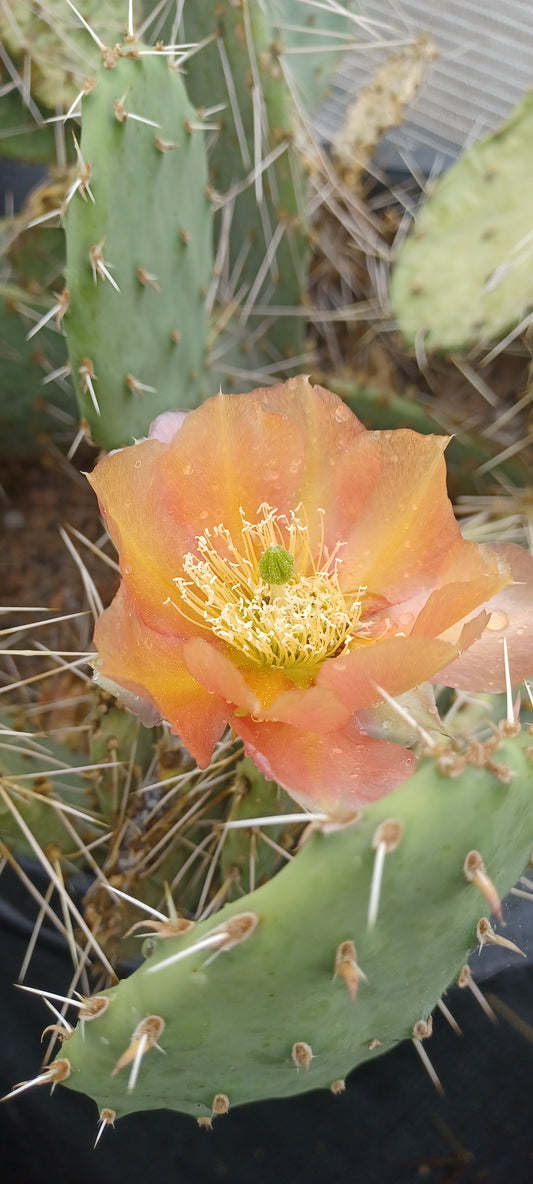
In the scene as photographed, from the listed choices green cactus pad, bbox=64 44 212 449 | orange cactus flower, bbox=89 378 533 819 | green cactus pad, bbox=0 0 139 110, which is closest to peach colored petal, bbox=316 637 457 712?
orange cactus flower, bbox=89 378 533 819

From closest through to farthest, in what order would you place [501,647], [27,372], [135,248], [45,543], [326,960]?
[326,960], [501,647], [135,248], [27,372], [45,543]

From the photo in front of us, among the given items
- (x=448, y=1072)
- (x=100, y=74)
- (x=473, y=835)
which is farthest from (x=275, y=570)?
(x=448, y=1072)

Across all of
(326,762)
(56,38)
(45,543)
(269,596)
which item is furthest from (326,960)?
(56,38)

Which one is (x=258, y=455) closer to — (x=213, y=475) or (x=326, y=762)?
(x=213, y=475)

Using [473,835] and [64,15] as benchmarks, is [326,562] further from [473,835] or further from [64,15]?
[64,15]

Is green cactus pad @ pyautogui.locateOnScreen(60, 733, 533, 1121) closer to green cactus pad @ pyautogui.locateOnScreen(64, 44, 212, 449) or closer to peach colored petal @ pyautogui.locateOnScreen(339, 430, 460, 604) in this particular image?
peach colored petal @ pyautogui.locateOnScreen(339, 430, 460, 604)

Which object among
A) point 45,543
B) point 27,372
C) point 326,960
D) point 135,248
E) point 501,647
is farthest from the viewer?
point 45,543
